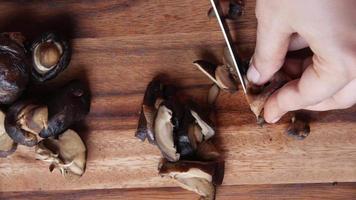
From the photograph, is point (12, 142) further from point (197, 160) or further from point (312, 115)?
point (312, 115)

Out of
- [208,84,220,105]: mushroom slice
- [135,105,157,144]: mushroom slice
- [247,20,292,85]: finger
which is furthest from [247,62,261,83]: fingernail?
[135,105,157,144]: mushroom slice

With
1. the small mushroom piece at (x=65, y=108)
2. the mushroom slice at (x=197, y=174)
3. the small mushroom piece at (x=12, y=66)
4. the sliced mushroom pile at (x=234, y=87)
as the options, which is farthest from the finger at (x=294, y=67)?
the small mushroom piece at (x=12, y=66)

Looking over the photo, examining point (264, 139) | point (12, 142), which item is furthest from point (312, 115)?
point (12, 142)

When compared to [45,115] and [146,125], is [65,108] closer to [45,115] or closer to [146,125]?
[45,115]

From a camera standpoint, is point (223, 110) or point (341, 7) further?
point (223, 110)

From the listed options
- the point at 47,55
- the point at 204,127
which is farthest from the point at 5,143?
the point at 204,127

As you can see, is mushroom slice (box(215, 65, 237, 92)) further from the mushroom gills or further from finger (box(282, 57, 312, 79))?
the mushroom gills
